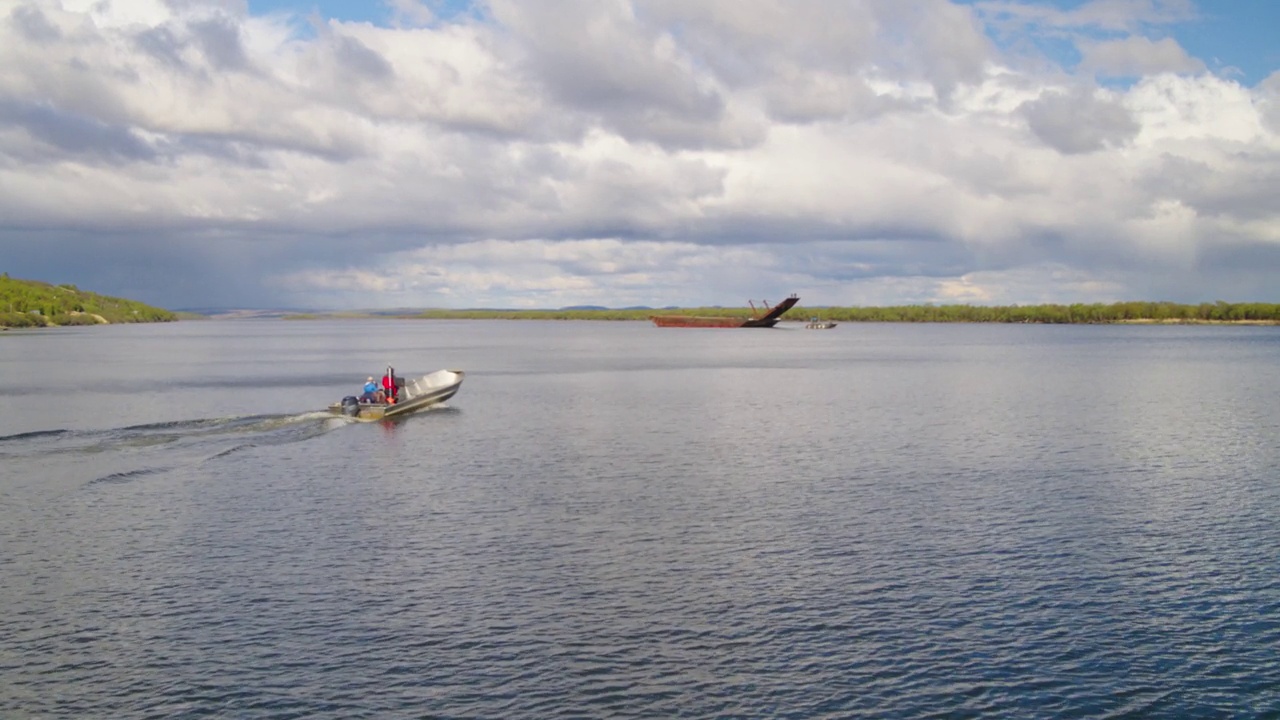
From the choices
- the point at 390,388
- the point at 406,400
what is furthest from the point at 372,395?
the point at 406,400

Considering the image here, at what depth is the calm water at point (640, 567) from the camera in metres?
17.7

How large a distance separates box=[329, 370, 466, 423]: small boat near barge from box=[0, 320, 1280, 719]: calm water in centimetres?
181

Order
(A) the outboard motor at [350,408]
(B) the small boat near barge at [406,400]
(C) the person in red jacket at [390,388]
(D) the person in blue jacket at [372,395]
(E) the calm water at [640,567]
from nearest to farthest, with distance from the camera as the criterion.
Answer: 1. (E) the calm water at [640,567]
2. (A) the outboard motor at [350,408]
3. (B) the small boat near barge at [406,400]
4. (D) the person in blue jacket at [372,395]
5. (C) the person in red jacket at [390,388]

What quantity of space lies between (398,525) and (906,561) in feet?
46.4

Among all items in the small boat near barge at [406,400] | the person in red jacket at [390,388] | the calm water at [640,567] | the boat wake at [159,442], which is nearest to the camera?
the calm water at [640,567]

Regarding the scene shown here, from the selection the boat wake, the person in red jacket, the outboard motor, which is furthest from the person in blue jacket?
the boat wake

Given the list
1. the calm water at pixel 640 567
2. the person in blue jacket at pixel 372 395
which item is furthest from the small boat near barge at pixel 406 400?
the calm water at pixel 640 567

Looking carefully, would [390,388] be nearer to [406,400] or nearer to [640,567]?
[406,400]

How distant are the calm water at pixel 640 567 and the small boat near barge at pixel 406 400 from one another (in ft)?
5.94

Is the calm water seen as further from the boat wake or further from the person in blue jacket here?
the person in blue jacket

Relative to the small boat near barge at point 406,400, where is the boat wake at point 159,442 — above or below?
below

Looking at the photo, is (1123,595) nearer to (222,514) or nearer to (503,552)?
(503,552)

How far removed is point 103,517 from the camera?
29953 mm

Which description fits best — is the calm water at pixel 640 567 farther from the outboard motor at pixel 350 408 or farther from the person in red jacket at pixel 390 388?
the person in red jacket at pixel 390 388
